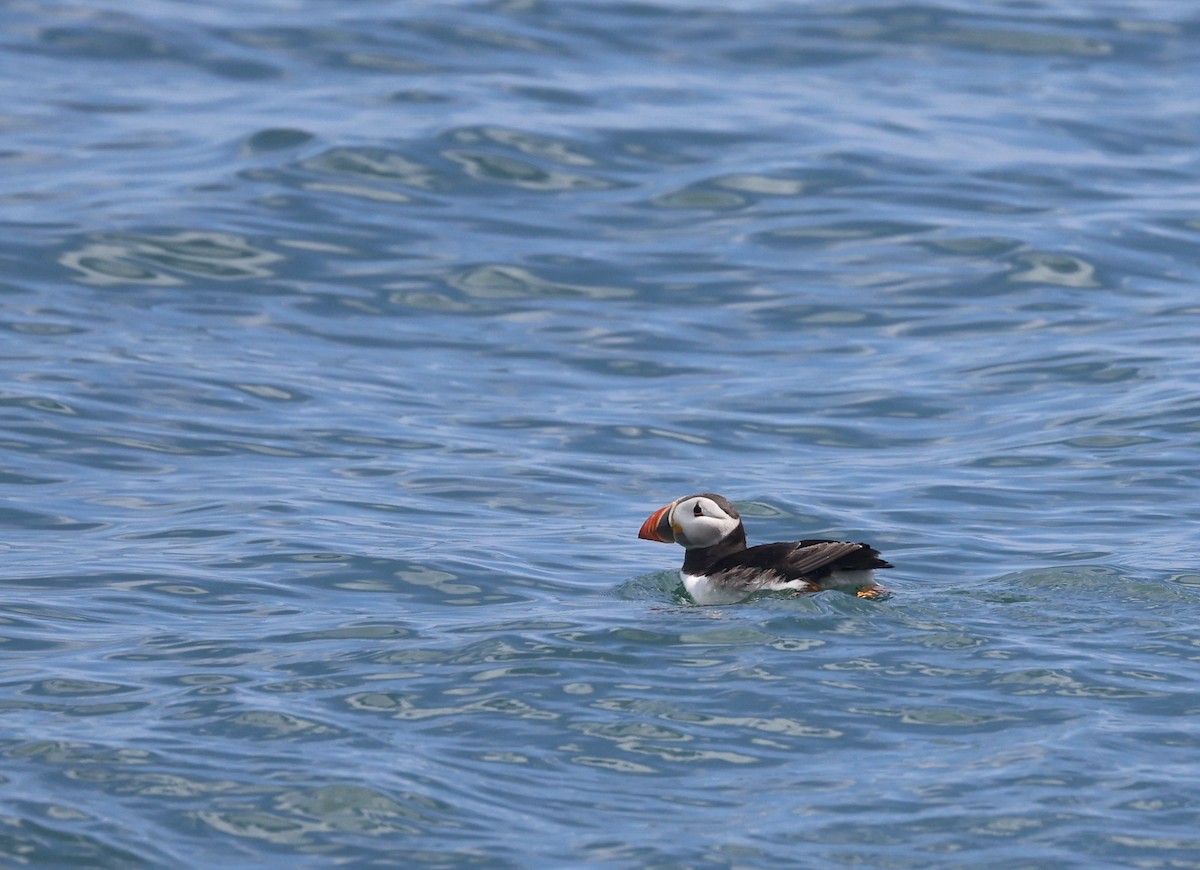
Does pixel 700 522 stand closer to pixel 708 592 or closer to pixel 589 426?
pixel 708 592

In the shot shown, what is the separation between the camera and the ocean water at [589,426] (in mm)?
6652

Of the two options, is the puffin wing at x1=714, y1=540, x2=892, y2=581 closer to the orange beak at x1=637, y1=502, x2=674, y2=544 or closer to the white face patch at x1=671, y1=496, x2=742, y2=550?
the white face patch at x1=671, y1=496, x2=742, y2=550

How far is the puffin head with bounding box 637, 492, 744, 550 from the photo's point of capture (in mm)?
10023

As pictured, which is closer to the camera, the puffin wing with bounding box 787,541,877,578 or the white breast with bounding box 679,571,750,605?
the puffin wing with bounding box 787,541,877,578

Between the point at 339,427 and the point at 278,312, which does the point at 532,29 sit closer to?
the point at 278,312

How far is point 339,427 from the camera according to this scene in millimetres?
13977

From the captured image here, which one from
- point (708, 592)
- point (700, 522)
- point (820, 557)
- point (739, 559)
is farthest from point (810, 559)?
point (700, 522)

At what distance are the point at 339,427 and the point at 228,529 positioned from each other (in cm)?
280

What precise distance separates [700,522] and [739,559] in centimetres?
52

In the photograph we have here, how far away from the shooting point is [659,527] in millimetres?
10164

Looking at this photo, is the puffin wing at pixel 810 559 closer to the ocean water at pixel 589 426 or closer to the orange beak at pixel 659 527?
Answer: the ocean water at pixel 589 426

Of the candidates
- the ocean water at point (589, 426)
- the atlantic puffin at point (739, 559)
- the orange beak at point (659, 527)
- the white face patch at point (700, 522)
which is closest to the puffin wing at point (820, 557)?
the atlantic puffin at point (739, 559)

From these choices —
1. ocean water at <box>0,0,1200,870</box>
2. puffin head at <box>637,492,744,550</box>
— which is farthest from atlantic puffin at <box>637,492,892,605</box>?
ocean water at <box>0,0,1200,870</box>

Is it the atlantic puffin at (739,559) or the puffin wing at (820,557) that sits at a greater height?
the puffin wing at (820,557)
